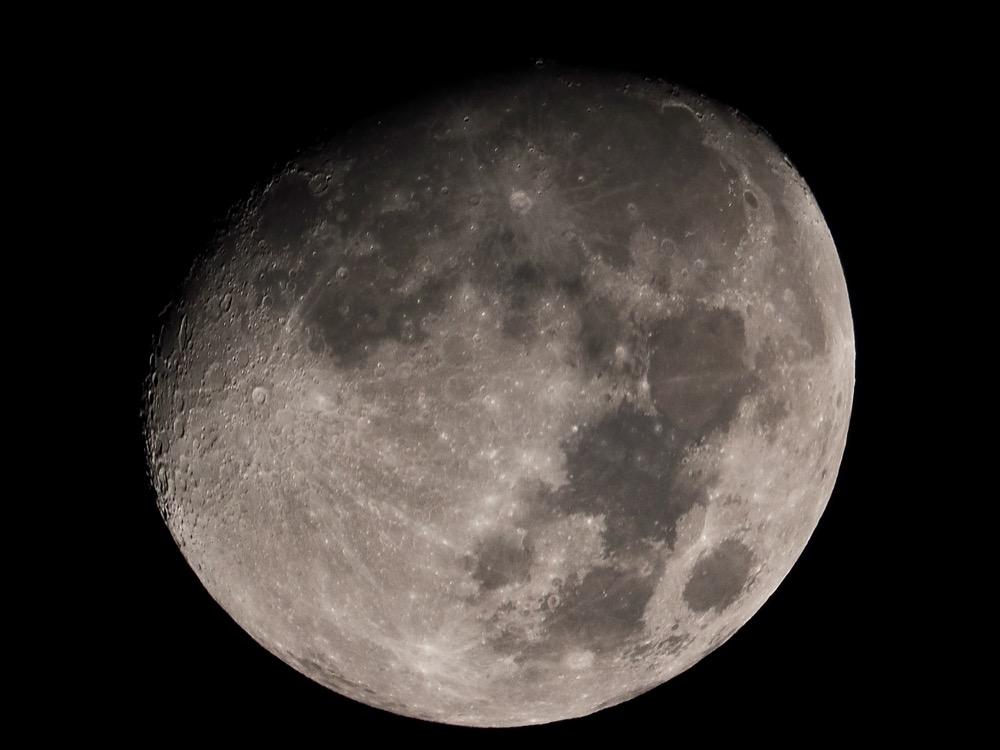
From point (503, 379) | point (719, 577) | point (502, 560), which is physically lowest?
point (719, 577)

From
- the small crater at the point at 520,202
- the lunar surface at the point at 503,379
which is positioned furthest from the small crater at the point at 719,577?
the small crater at the point at 520,202

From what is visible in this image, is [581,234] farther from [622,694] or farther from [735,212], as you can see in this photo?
[622,694]

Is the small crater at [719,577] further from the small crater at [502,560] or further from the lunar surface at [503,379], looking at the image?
the small crater at [502,560]

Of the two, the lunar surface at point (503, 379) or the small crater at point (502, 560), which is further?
the small crater at point (502, 560)

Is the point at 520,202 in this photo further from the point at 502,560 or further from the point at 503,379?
the point at 502,560

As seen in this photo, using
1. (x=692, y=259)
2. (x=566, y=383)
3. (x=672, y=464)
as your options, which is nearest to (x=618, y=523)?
(x=672, y=464)

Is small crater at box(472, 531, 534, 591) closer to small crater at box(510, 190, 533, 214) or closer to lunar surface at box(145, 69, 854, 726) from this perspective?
lunar surface at box(145, 69, 854, 726)

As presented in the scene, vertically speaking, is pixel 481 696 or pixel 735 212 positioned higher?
pixel 735 212

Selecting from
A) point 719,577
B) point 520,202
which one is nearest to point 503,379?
point 520,202
